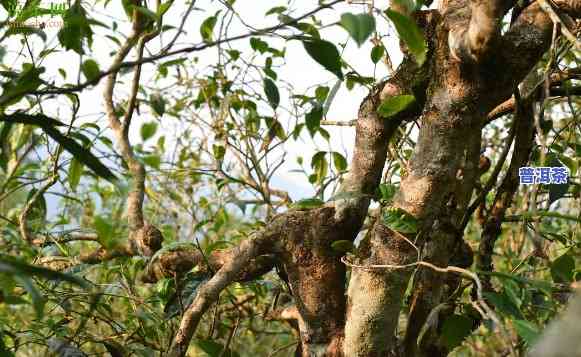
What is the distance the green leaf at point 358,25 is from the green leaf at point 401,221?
30cm

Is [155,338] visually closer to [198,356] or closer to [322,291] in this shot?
[322,291]

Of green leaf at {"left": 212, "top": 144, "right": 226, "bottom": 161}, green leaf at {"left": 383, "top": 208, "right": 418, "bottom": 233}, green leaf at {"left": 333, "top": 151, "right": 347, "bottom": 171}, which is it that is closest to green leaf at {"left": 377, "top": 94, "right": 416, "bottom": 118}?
green leaf at {"left": 383, "top": 208, "right": 418, "bottom": 233}

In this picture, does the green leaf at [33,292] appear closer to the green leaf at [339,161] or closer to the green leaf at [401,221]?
the green leaf at [401,221]

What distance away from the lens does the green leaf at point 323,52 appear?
2.10 feet

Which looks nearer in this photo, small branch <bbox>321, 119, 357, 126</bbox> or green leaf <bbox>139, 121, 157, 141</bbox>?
green leaf <bbox>139, 121, 157, 141</bbox>

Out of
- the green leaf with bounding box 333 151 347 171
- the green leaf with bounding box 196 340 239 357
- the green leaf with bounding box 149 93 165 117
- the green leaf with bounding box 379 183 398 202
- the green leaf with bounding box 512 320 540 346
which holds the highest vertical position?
the green leaf with bounding box 149 93 165 117

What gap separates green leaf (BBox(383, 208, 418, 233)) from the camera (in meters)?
0.79

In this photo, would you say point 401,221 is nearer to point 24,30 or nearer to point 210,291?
point 210,291

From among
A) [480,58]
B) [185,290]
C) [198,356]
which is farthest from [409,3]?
[198,356]

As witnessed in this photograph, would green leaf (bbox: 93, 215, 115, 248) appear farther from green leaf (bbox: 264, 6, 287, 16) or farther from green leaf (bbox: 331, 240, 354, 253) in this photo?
green leaf (bbox: 264, 6, 287, 16)

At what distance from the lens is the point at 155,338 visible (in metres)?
1.27

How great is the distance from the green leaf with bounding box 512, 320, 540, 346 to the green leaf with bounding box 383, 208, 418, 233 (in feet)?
0.55

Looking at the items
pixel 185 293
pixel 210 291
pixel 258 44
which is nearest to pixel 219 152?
pixel 258 44

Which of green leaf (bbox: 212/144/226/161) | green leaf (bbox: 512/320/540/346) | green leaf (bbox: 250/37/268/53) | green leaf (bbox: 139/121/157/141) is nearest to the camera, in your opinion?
green leaf (bbox: 512/320/540/346)
